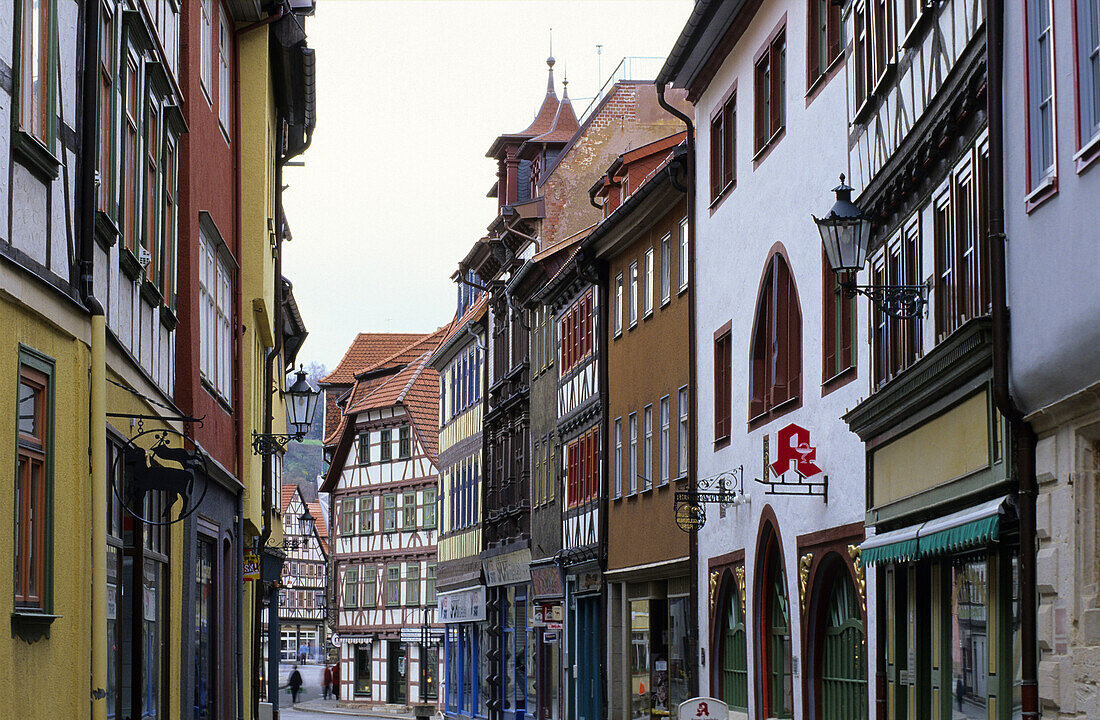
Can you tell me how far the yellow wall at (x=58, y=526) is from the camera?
30.5 feet

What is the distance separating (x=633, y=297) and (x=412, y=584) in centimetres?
3543

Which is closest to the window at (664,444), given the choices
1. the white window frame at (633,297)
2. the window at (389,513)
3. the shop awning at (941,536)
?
the white window frame at (633,297)

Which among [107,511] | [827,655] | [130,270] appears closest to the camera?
[107,511]

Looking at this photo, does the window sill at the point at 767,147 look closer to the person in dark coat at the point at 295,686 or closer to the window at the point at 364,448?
the window at the point at 364,448

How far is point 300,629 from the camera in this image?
11412cm

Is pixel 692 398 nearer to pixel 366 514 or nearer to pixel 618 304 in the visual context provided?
pixel 618 304

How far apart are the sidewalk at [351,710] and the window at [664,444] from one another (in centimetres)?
3309

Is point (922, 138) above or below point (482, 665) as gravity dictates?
above

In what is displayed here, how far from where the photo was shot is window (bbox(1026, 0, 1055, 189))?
10750 mm

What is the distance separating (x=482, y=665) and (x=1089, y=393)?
1442 inches

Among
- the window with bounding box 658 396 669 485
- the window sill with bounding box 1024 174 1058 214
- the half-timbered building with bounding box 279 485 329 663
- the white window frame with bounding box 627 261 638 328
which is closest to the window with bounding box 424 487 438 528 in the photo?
the half-timbered building with bounding box 279 485 329 663

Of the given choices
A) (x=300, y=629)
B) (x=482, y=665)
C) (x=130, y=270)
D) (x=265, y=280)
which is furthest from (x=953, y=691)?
(x=300, y=629)

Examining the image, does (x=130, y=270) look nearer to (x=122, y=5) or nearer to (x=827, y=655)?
(x=122, y=5)

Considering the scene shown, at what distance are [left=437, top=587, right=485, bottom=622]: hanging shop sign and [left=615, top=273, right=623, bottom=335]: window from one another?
16046 mm
